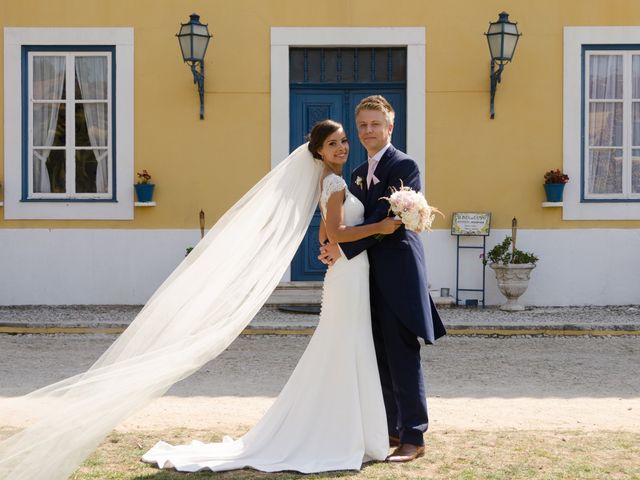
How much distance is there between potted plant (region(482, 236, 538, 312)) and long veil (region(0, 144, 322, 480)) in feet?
19.2

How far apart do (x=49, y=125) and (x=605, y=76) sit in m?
6.53

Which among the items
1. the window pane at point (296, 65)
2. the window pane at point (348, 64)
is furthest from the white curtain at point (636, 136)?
the window pane at point (296, 65)

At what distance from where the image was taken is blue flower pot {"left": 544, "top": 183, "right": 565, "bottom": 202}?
1095cm

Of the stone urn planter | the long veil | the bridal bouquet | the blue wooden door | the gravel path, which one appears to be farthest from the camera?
the blue wooden door

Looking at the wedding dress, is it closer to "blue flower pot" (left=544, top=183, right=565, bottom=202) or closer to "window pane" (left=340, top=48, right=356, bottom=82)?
"blue flower pot" (left=544, top=183, right=565, bottom=202)

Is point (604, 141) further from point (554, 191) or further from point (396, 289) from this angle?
point (396, 289)

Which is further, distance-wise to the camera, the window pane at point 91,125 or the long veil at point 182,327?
the window pane at point 91,125

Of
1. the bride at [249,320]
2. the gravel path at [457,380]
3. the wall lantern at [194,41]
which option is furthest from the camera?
the wall lantern at [194,41]

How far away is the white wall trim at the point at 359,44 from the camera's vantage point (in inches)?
439

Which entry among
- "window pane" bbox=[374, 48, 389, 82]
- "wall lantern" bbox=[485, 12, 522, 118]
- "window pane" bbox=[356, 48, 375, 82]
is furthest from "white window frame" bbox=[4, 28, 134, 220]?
"wall lantern" bbox=[485, 12, 522, 118]

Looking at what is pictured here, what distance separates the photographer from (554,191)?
10984 millimetres

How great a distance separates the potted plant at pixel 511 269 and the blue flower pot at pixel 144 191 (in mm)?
3889

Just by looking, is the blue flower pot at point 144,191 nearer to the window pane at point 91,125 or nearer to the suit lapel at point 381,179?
the window pane at point 91,125

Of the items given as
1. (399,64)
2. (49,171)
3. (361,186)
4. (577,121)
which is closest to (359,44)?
(399,64)
